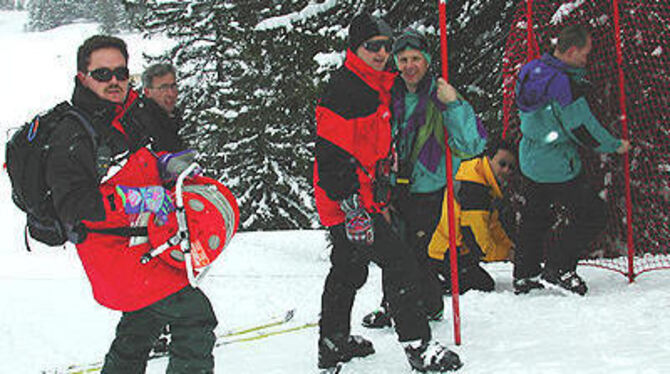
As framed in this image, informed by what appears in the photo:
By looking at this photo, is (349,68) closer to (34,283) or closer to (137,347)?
(137,347)

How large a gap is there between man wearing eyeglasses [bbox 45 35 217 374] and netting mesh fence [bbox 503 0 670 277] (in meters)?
4.28

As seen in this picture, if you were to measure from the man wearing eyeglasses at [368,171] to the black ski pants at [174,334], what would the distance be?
3.15ft

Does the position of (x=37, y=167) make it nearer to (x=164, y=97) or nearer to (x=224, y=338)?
(x=164, y=97)

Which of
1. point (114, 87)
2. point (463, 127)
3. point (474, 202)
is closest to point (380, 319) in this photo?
point (463, 127)

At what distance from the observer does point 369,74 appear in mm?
3684

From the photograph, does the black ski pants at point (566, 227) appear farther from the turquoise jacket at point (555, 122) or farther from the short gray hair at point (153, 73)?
the short gray hair at point (153, 73)

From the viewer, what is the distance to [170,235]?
10.2 ft

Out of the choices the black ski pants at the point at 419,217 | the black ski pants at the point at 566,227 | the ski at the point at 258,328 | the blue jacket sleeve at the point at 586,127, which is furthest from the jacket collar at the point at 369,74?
the ski at the point at 258,328

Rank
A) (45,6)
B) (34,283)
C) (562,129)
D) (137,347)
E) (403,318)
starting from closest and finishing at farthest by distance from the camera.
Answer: (137,347), (403,318), (562,129), (34,283), (45,6)

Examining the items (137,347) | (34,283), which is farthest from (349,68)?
(34,283)

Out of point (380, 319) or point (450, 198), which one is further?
point (380, 319)

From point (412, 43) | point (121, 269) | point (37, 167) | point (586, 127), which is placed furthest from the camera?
point (586, 127)

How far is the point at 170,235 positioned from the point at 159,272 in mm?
200

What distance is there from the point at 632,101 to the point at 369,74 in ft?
13.8
